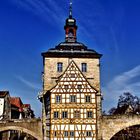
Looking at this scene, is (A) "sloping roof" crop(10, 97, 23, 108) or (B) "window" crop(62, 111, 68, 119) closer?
(B) "window" crop(62, 111, 68, 119)

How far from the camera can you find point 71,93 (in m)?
38.0

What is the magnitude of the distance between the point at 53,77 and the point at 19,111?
86.2 ft

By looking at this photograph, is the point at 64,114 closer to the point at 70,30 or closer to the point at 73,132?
the point at 73,132

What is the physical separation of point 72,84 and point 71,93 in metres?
1.09

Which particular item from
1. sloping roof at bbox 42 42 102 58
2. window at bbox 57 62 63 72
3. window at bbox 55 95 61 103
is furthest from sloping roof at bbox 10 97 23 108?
window at bbox 55 95 61 103

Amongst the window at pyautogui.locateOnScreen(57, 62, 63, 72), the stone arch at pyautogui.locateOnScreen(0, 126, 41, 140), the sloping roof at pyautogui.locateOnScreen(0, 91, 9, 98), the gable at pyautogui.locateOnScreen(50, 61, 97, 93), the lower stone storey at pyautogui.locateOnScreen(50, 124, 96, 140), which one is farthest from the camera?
the sloping roof at pyautogui.locateOnScreen(0, 91, 9, 98)

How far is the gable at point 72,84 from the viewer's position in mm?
38062

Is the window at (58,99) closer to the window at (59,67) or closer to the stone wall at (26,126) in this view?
the window at (59,67)

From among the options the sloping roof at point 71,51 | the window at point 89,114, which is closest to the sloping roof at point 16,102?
the sloping roof at point 71,51

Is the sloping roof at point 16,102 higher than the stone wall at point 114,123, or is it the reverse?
the sloping roof at point 16,102

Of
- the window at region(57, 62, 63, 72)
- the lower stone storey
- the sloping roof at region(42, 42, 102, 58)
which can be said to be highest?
the sloping roof at region(42, 42, 102, 58)

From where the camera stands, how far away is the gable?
125ft

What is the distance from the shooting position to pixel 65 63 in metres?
40.1

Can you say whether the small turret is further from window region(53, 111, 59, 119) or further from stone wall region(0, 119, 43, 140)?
stone wall region(0, 119, 43, 140)
